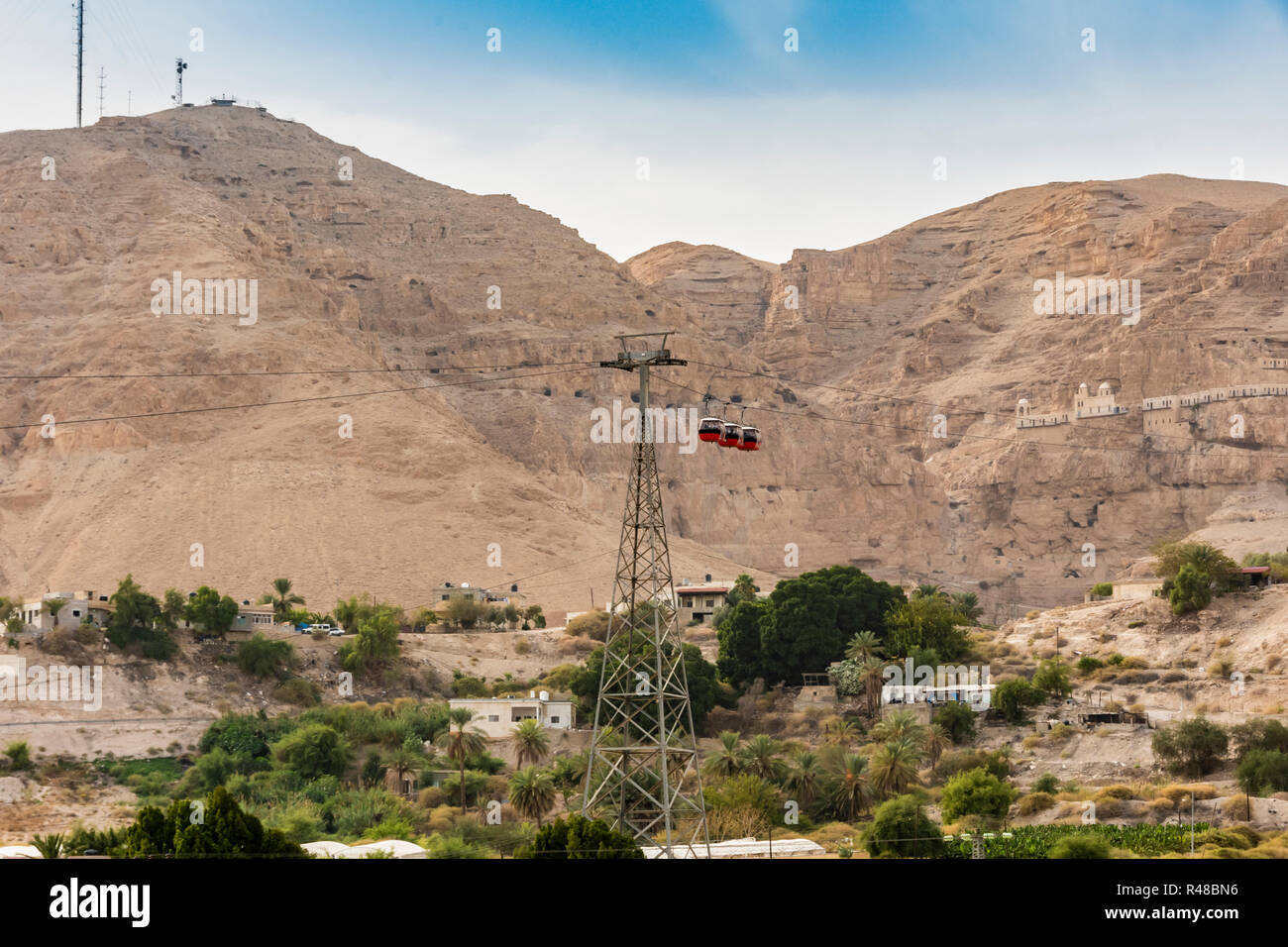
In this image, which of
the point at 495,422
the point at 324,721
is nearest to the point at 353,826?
the point at 324,721

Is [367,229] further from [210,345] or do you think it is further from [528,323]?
[210,345]

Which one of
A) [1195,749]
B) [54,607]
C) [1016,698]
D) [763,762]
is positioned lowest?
[763,762]

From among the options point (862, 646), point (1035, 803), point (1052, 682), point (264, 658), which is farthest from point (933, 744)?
point (264, 658)

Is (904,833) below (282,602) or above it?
below

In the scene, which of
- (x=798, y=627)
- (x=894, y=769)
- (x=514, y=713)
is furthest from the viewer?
(x=798, y=627)

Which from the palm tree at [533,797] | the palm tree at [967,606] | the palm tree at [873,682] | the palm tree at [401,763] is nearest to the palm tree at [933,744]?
the palm tree at [873,682]

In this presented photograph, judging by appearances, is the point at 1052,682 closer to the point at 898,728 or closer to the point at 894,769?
the point at 898,728

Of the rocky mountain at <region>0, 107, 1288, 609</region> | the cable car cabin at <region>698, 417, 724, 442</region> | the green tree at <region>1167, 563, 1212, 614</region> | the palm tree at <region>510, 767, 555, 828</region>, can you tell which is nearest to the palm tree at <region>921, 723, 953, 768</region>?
the palm tree at <region>510, 767, 555, 828</region>
